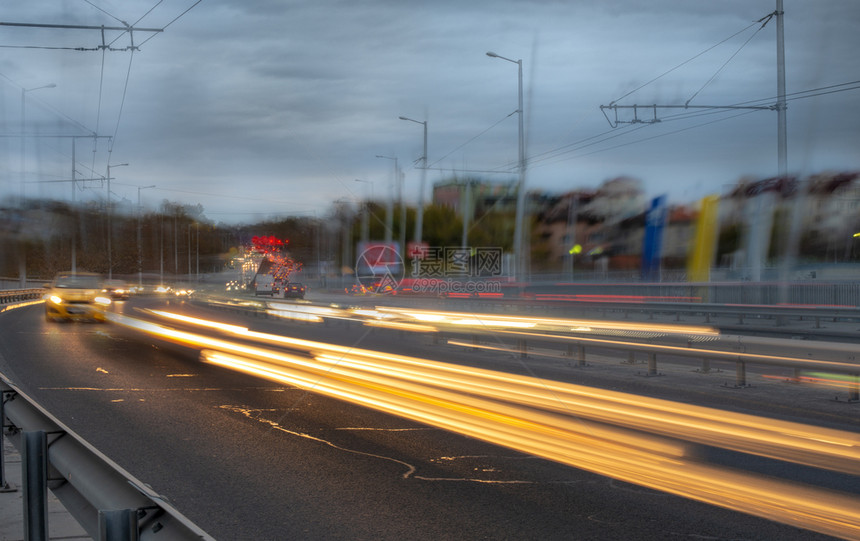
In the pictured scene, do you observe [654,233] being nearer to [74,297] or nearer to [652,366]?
[74,297]

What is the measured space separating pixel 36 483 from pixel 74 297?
Result: 28.1 meters

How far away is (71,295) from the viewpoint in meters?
30.0

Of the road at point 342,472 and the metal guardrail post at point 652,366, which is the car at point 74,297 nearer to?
the road at point 342,472

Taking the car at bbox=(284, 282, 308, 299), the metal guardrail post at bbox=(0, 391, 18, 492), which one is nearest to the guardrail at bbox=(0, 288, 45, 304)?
the car at bbox=(284, 282, 308, 299)

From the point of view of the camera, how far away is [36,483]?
13.7ft

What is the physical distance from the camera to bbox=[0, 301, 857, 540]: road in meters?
5.69

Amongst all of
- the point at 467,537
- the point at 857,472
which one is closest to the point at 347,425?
the point at 467,537

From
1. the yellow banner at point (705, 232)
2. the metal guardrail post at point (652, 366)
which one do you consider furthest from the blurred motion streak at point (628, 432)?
the yellow banner at point (705, 232)

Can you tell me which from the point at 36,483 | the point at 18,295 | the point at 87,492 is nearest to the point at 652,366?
the point at 36,483

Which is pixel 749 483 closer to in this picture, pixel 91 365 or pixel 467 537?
pixel 467 537

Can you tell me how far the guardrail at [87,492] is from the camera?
2865 mm

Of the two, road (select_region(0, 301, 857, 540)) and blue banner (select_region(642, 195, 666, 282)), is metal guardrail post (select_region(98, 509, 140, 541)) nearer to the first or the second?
road (select_region(0, 301, 857, 540))

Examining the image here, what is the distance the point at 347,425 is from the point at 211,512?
11.8 ft

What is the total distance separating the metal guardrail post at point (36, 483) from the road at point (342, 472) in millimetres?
1571
